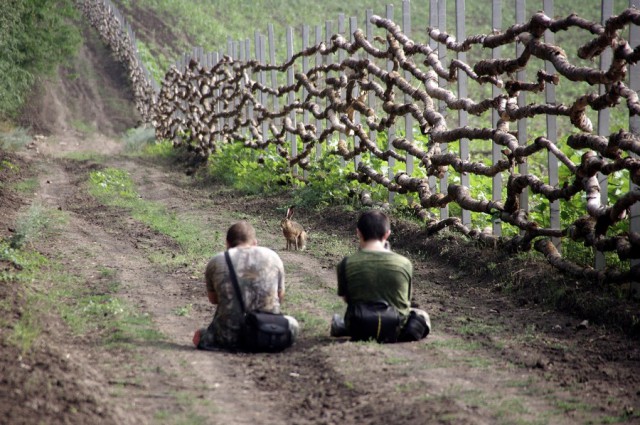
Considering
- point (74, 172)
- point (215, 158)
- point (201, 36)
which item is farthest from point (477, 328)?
point (201, 36)

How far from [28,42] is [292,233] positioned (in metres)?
15.0

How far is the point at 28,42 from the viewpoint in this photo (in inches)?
895

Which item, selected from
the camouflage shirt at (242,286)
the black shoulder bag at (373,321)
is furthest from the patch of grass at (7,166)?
the black shoulder bag at (373,321)

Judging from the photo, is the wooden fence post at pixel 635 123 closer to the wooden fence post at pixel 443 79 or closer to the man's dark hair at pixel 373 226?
the man's dark hair at pixel 373 226

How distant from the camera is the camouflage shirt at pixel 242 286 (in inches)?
254

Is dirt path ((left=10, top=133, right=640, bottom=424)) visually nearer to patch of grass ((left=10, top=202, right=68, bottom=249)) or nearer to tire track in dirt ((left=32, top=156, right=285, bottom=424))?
tire track in dirt ((left=32, top=156, right=285, bottom=424))

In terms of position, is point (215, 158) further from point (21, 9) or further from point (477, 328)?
point (477, 328)

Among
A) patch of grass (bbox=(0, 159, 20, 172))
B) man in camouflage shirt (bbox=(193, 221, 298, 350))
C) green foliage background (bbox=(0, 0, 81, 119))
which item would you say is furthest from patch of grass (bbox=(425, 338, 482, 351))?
green foliage background (bbox=(0, 0, 81, 119))

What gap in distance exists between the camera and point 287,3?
50781 mm

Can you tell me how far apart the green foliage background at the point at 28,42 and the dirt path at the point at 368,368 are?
1232 cm

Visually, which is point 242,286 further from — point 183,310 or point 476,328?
point 476,328

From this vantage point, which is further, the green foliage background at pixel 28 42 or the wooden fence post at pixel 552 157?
the green foliage background at pixel 28 42

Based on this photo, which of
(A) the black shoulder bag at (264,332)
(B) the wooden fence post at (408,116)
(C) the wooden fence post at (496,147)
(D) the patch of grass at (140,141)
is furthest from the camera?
(D) the patch of grass at (140,141)

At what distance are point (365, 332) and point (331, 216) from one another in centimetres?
618
